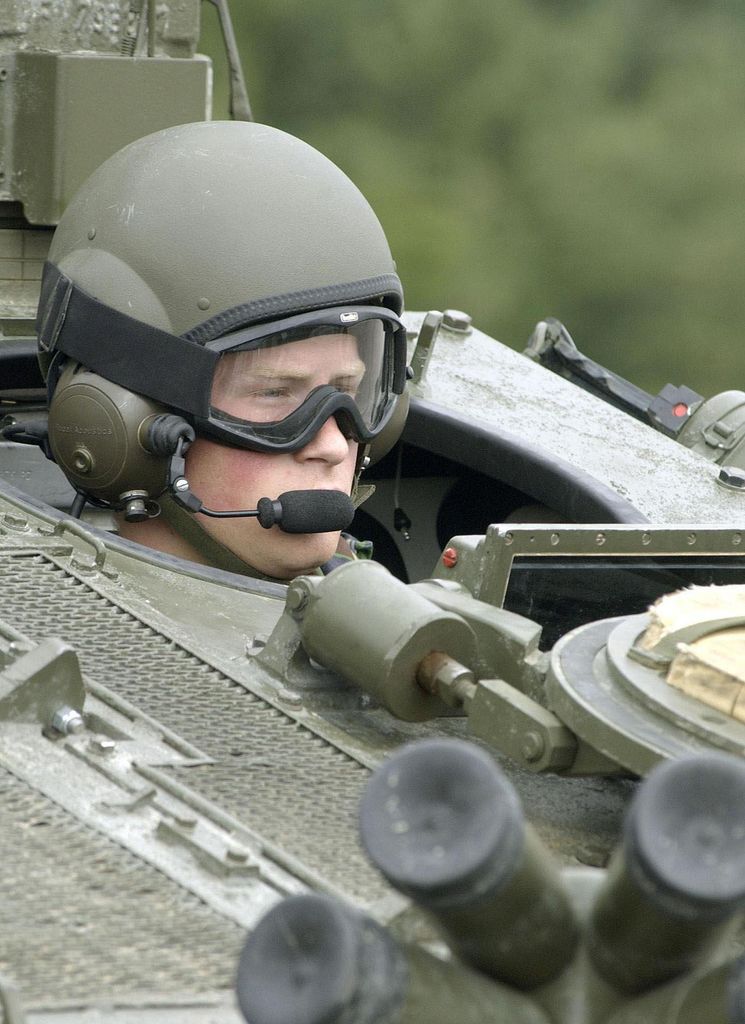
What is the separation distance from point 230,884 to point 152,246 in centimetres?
149

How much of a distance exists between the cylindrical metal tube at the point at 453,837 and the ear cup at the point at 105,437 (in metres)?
1.81

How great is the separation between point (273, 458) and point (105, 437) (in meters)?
0.26

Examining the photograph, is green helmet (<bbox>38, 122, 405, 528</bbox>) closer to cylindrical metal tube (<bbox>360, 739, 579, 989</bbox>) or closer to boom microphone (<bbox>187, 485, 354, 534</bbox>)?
boom microphone (<bbox>187, 485, 354, 534</bbox>)

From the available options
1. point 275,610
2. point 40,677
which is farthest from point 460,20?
point 40,677

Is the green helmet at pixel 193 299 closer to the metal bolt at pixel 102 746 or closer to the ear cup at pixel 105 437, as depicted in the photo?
the ear cup at pixel 105 437

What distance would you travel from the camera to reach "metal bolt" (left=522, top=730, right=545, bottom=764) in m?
2.05

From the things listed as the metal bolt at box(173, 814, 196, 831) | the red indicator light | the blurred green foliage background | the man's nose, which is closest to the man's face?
the man's nose

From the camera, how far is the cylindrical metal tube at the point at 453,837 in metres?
1.19

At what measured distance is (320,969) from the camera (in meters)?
1.20

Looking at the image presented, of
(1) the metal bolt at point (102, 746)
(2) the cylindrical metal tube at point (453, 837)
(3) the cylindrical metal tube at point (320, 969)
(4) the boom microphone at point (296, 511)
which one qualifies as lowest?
(4) the boom microphone at point (296, 511)

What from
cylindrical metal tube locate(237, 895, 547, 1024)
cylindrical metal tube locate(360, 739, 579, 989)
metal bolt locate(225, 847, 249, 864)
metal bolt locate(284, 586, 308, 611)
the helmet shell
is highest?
cylindrical metal tube locate(360, 739, 579, 989)

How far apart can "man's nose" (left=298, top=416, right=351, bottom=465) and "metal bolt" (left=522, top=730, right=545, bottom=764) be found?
3.39 ft

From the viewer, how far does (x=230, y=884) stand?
177cm

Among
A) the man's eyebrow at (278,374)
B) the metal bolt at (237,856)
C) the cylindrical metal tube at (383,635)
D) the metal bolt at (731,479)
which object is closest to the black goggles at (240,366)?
the man's eyebrow at (278,374)
